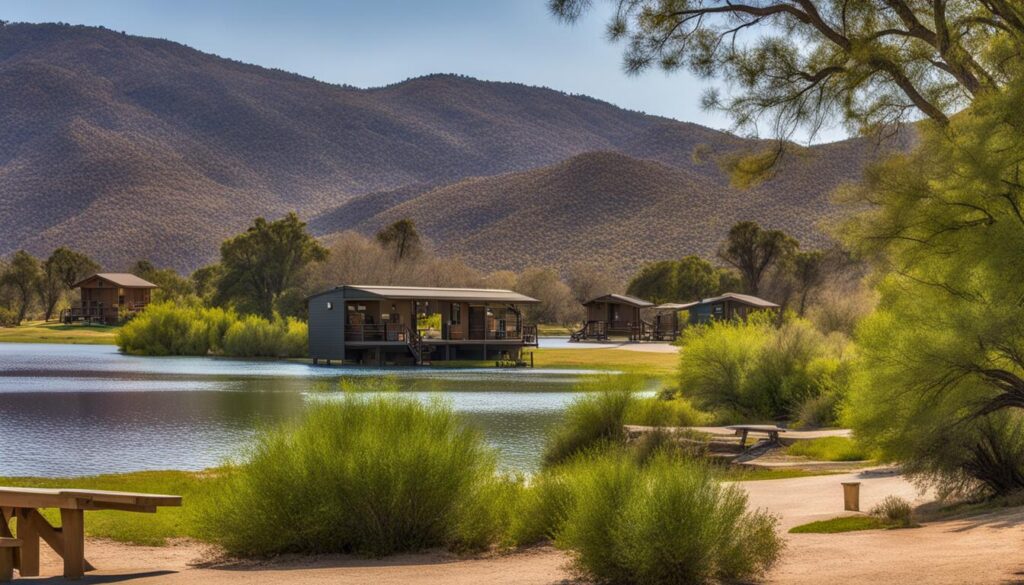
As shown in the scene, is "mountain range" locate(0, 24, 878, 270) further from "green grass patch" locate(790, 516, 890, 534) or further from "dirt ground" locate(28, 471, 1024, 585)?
"dirt ground" locate(28, 471, 1024, 585)

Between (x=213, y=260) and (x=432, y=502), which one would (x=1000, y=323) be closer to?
(x=432, y=502)

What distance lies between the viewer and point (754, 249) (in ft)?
267

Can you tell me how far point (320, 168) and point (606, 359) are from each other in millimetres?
110670

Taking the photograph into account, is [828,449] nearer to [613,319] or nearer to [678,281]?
[613,319]

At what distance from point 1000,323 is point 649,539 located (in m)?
5.17

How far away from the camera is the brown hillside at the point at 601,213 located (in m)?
103

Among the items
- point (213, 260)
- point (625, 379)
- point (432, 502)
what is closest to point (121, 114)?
point (213, 260)

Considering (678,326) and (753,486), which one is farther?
(678,326)

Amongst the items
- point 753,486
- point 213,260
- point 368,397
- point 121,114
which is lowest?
point 753,486

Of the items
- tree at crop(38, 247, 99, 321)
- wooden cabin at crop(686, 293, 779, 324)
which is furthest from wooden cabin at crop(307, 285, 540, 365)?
tree at crop(38, 247, 99, 321)

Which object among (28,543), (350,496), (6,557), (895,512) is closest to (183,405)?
(350,496)

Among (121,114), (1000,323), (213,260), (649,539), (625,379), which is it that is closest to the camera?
(649,539)

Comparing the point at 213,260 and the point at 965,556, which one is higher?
the point at 213,260

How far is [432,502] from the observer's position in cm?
1138
